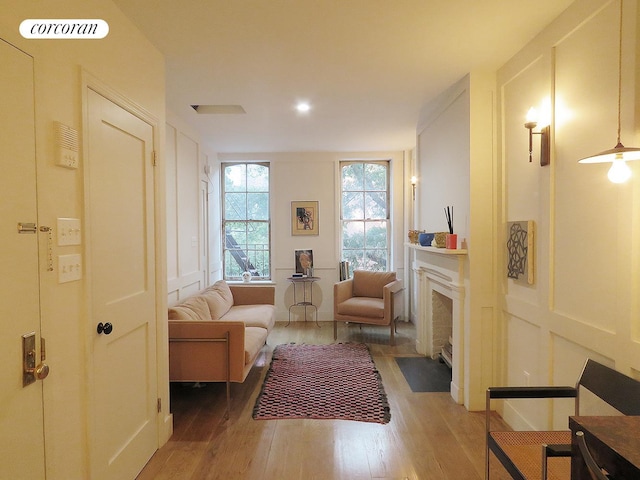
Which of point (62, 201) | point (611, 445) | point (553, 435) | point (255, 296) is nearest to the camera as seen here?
point (611, 445)

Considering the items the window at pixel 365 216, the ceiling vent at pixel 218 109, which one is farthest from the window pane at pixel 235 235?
the ceiling vent at pixel 218 109

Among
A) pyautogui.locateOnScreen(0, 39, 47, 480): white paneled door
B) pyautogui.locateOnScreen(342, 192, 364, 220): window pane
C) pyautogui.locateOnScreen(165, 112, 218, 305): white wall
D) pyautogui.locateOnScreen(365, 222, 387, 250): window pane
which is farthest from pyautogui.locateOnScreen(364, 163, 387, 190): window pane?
pyautogui.locateOnScreen(0, 39, 47, 480): white paneled door

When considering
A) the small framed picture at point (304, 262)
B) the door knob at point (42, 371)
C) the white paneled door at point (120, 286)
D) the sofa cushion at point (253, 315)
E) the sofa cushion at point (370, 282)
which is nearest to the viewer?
the door knob at point (42, 371)

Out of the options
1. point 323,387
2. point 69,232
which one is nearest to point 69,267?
point 69,232

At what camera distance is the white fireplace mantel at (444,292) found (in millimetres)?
3031

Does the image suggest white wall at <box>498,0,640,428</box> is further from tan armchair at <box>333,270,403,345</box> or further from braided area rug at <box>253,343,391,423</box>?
tan armchair at <box>333,270,403,345</box>

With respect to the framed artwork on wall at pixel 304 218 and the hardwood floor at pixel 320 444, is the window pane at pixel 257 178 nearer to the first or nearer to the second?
the framed artwork on wall at pixel 304 218

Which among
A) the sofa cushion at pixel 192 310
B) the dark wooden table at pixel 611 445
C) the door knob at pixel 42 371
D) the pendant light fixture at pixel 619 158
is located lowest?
the sofa cushion at pixel 192 310

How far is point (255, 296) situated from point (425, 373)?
2.34 m

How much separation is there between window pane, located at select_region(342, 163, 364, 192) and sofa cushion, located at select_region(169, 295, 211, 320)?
3.22 metres

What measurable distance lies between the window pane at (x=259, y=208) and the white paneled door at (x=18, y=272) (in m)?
4.61

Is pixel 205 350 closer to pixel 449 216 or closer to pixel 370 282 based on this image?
pixel 449 216

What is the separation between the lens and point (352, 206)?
599 centimetres

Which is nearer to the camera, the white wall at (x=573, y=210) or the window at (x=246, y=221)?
the white wall at (x=573, y=210)
